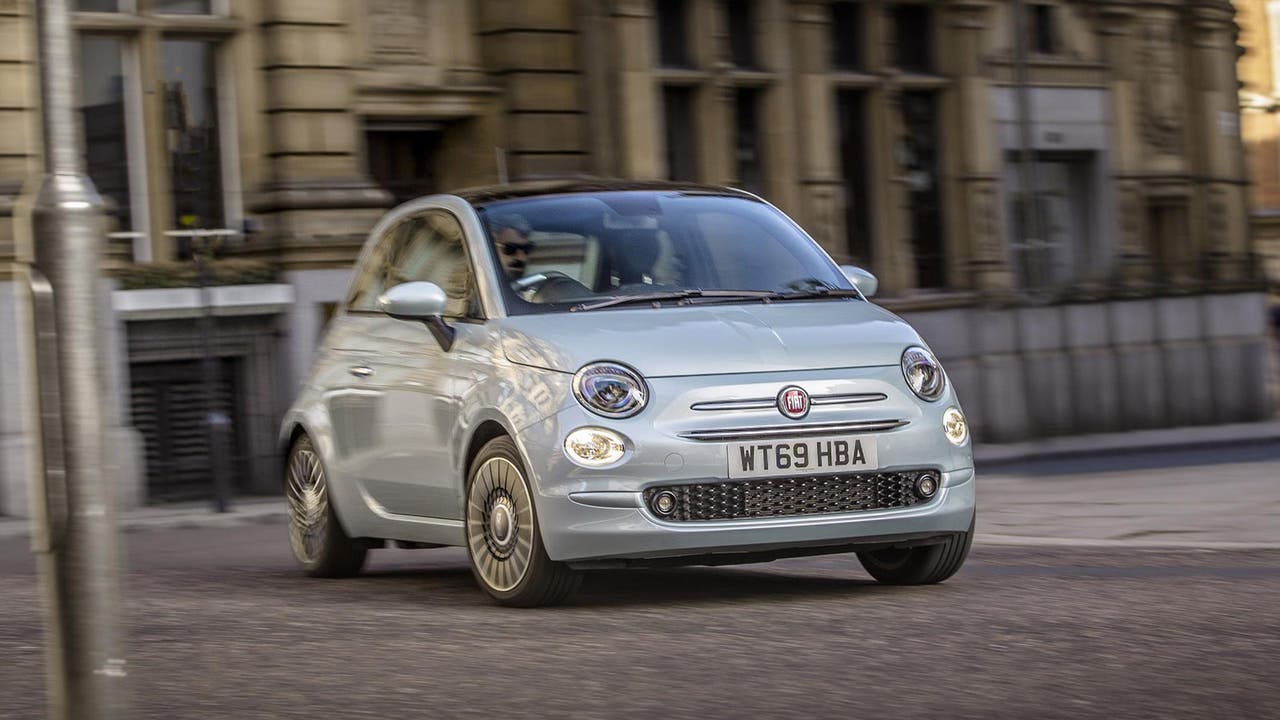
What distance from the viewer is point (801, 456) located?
311 inches

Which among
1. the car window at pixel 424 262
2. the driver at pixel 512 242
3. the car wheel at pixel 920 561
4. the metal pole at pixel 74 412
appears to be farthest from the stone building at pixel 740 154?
the metal pole at pixel 74 412

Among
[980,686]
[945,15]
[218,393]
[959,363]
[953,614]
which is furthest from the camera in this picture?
[945,15]

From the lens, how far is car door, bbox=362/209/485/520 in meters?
8.59

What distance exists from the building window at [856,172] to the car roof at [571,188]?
1562cm

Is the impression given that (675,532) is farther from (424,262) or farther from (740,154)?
(740,154)

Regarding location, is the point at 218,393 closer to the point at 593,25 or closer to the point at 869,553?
the point at 593,25

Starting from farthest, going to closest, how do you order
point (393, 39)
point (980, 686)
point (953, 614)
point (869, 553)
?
point (393, 39), point (869, 553), point (953, 614), point (980, 686)

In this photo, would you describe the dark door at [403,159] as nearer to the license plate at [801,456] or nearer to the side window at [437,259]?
the side window at [437,259]

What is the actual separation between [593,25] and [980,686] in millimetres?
16900

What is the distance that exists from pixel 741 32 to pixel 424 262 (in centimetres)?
1540

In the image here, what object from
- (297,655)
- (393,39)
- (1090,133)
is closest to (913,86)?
(1090,133)

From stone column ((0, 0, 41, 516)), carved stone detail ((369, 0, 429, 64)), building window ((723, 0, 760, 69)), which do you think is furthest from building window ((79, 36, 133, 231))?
building window ((723, 0, 760, 69))

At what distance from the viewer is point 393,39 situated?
21453 mm

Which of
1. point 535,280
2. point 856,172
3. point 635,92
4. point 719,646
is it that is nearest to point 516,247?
point 535,280
